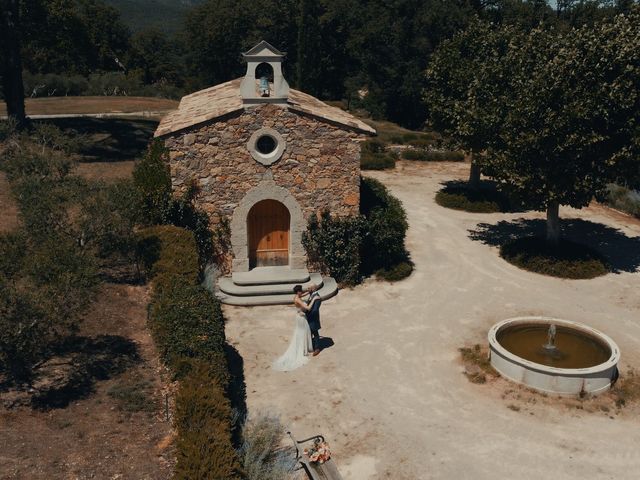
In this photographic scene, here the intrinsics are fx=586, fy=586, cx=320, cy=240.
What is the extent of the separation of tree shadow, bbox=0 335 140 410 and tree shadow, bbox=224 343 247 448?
2.38m

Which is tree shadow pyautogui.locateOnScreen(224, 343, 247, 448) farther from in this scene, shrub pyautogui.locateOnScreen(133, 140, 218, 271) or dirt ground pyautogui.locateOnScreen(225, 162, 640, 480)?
shrub pyautogui.locateOnScreen(133, 140, 218, 271)

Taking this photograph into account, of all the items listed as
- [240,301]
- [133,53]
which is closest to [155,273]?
[240,301]

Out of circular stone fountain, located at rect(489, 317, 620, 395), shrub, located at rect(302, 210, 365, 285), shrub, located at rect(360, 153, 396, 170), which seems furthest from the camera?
shrub, located at rect(360, 153, 396, 170)

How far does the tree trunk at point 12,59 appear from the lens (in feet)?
99.6

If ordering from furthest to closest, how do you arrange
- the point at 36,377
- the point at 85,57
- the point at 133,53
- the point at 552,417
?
the point at 133,53 < the point at 85,57 < the point at 552,417 < the point at 36,377

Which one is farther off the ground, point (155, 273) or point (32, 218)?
point (32, 218)

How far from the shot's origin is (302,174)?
19047 millimetres

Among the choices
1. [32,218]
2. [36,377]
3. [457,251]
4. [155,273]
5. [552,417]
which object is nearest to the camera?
[36,377]

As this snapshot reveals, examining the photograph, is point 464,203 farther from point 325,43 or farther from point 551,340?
point 325,43

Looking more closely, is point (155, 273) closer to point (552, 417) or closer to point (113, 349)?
point (113, 349)

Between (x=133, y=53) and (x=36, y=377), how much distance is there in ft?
266

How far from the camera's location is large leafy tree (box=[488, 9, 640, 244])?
18.9 m

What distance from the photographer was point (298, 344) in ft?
51.7

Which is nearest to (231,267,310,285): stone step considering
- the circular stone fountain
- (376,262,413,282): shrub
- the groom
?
(376,262,413,282): shrub
